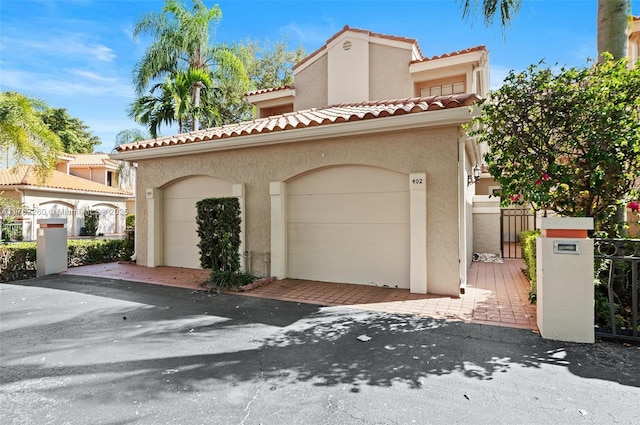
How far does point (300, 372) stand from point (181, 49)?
20.1m

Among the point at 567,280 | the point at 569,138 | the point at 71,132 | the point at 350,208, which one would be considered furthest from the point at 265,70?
the point at 71,132

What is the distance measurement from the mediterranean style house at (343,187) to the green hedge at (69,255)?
212 centimetres

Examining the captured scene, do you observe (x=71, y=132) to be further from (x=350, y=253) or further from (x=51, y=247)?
(x=350, y=253)

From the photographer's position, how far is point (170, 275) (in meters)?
9.88

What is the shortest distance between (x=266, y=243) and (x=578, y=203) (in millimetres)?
6873

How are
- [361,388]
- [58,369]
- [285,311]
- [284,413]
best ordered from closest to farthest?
[284,413] < [361,388] < [58,369] < [285,311]

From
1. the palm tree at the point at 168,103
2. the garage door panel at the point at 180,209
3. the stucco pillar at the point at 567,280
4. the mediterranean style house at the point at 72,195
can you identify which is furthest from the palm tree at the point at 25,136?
the stucco pillar at the point at 567,280

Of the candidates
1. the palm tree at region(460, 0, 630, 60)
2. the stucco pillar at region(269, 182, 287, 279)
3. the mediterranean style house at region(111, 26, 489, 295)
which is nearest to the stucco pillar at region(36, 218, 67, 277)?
the mediterranean style house at region(111, 26, 489, 295)

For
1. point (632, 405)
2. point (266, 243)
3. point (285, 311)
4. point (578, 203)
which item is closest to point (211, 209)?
point (266, 243)

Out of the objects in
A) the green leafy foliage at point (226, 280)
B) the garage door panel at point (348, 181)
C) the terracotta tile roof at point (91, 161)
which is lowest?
the green leafy foliage at point (226, 280)

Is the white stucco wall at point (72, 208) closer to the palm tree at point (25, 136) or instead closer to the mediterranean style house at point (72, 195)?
the mediterranean style house at point (72, 195)

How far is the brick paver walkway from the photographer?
5.90 metres

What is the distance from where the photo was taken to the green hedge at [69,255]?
10.1 m

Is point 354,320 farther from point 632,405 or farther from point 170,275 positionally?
point 170,275
